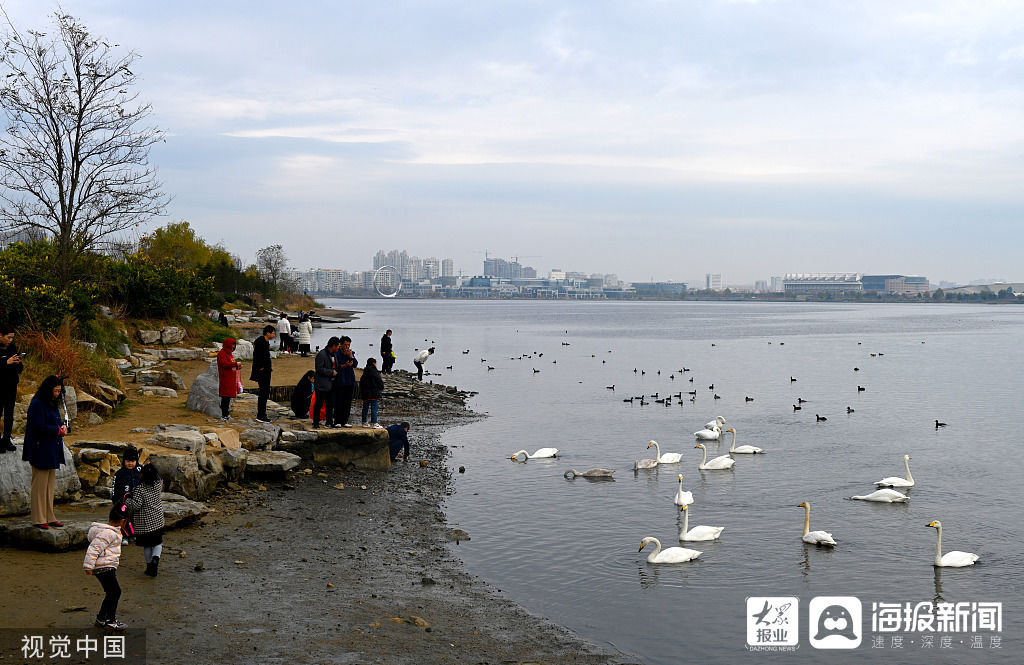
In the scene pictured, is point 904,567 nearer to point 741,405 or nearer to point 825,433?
point 825,433

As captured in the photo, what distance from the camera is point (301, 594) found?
35.8 feet

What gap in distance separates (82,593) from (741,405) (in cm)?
3102

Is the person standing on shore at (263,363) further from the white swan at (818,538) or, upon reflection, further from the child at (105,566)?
the white swan at (818,538)

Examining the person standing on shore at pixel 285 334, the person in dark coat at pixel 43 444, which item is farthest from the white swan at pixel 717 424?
the person in dark coat at pixel 43 444

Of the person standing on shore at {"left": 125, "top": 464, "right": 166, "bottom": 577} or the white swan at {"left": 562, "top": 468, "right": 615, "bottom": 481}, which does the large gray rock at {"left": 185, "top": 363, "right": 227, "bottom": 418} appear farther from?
the person standing on shore at {"left": 125, "top": 464, "right": 166, "bottom": 577}

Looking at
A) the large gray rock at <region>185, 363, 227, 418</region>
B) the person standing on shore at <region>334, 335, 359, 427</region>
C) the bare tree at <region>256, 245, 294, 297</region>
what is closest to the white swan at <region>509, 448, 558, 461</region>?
the person standing on shore at <region>334, 335, 359, 427</region>

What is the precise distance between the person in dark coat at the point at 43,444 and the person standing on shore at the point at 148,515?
1.45 m

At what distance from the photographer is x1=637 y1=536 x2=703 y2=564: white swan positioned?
46.9 feet

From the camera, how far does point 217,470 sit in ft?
50.5

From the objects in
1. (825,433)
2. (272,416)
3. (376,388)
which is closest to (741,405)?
(825,433)

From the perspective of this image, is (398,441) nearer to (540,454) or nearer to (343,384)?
(343,384)

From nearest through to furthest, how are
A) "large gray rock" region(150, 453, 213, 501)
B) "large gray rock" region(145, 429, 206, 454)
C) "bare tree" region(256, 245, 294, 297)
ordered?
"large gray rock" region(150, 453, 213, 501) < "large gray rock" region(145, 429, 206, 454) < "bare tree" region(256, 245, 294, 297)

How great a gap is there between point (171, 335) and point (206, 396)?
50.5 feet

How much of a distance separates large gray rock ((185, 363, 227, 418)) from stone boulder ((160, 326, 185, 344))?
48.0 feet
